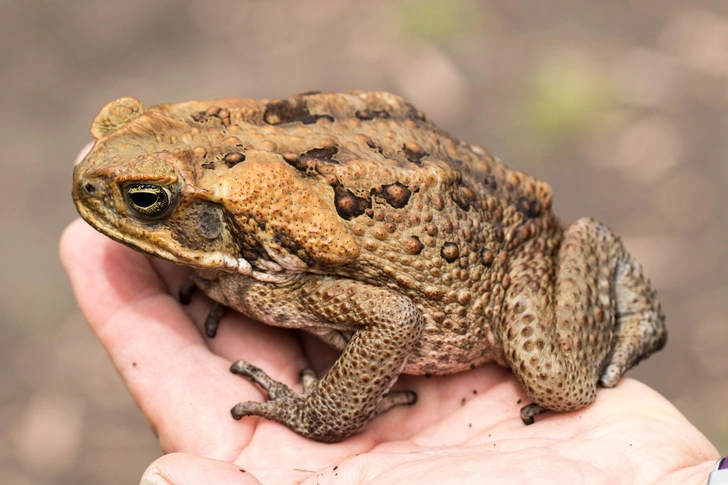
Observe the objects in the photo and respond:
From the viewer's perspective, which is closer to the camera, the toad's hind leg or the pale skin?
the pale skin

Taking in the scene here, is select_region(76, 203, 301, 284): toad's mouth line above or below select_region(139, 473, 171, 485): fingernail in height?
above

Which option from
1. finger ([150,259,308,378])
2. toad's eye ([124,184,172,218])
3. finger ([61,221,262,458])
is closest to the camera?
toad's eye ([124,184,172,218])

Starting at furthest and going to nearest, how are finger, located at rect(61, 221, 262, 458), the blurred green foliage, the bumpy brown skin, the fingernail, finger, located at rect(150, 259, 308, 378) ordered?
the blurred green foliage, finger, located at rect(150, 259, 308, 378), finger, located at rect(61, 221, 262, 458), the bumpy brown skin, the fingernail

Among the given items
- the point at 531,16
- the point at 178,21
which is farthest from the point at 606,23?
the point at 178,21

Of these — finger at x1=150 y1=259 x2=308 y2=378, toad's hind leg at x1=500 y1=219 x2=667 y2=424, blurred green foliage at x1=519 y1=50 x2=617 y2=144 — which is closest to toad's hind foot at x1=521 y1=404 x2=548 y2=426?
toad's hind leg at x1=500 y1=219 x2=667 y2=424

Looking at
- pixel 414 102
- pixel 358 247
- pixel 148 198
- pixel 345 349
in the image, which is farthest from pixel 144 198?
pixel 414 102

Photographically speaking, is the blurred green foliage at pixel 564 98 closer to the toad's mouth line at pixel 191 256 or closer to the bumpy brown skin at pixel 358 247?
the bumpy brown skin at pixel 358 247

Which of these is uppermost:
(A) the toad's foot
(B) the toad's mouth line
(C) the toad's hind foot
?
(B) the toad's mouth line

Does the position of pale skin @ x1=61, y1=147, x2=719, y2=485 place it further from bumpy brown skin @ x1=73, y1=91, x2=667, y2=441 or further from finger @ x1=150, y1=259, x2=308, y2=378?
bumpy brown skin @ x1=73, y1=91, x2=667, y2=441
